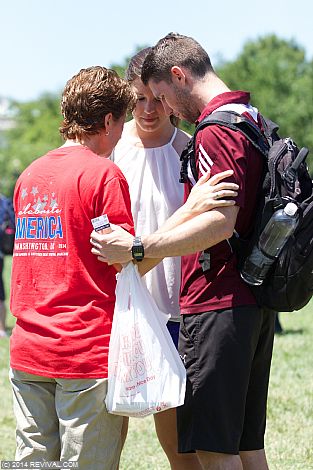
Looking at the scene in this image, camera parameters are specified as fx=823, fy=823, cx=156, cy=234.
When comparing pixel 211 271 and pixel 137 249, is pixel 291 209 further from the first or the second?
pixel 137 249

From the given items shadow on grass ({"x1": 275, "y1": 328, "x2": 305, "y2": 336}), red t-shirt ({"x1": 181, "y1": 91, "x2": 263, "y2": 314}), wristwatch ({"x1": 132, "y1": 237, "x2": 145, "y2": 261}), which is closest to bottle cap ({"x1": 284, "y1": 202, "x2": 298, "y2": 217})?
red t-shirt ({"x1": 181, "y1": 91, "x2": 263, "y2": 314})

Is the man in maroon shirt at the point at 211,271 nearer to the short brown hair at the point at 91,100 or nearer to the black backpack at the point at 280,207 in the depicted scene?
the black backpack at the point at 280,207

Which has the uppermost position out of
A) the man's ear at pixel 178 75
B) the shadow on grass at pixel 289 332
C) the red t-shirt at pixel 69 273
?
the shadow on grass at pixel 289 332

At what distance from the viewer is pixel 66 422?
319 centimetres

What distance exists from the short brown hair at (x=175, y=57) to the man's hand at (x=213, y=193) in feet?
1.70

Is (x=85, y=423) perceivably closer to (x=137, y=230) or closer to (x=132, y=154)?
(x=137, y=230)

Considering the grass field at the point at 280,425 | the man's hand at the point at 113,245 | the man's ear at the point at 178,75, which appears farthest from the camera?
the grass field at the point at 280,425

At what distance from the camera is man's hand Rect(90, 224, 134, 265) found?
316 centimetres

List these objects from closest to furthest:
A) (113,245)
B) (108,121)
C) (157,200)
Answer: (113,245), (108,121), (157,200)

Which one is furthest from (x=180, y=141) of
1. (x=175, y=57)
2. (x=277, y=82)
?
(x=277, y=82)

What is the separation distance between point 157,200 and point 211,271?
798 millimetres

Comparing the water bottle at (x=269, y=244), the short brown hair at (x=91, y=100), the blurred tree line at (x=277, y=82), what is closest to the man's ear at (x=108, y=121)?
the short brown hair at (x=91, y=100)

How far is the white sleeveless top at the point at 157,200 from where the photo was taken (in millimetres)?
4148

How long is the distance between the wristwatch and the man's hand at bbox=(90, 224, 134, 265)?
0.02 metres
